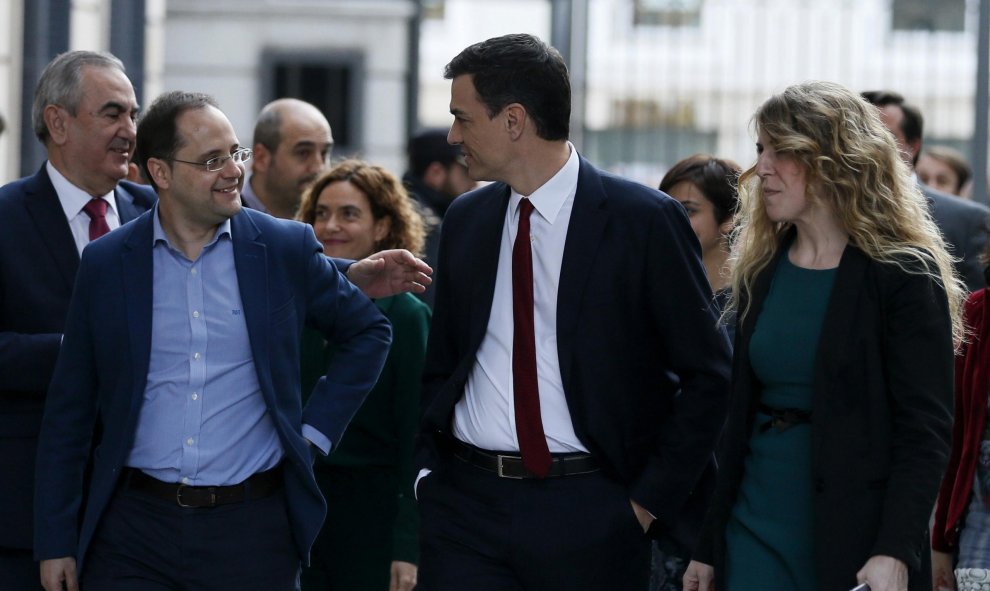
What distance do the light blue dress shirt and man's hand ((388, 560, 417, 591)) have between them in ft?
3.26

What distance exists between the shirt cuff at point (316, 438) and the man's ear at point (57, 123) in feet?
4.08

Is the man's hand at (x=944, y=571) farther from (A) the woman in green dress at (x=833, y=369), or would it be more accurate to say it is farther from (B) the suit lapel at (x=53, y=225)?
(B) the suit lapel at (x=53, y=225)

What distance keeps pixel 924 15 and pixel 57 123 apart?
Result: 968cm

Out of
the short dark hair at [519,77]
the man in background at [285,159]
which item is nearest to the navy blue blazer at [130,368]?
the short dark hair at [519,77]

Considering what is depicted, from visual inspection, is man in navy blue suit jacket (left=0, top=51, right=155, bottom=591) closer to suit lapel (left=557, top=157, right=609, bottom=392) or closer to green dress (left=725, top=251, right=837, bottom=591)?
suit lapel (left=557, top=157, right=609, bottom=392)

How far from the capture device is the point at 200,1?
745 inches

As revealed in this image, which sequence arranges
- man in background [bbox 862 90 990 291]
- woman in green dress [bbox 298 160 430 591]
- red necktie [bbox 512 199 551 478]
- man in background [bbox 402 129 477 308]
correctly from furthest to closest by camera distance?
man in background [bbox 402 129 477 308]
man in background [bbox 862 90 990 291]
woman in green dress [bbox 298 160 430 591]
red necktie [bbox 512 199 551 478]

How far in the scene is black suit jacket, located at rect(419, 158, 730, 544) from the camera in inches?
154

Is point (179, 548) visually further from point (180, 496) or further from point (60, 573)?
point (60, 573)

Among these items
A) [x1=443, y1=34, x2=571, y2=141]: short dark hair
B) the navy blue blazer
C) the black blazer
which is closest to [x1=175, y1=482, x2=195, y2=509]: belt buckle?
the navy blue blazer

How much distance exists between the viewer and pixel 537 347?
156 inches

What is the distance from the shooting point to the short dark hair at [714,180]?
5.23m

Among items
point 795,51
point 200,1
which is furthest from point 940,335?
point 200,1

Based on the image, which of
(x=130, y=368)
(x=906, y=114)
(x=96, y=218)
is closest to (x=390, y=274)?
(x=130, y=368)
